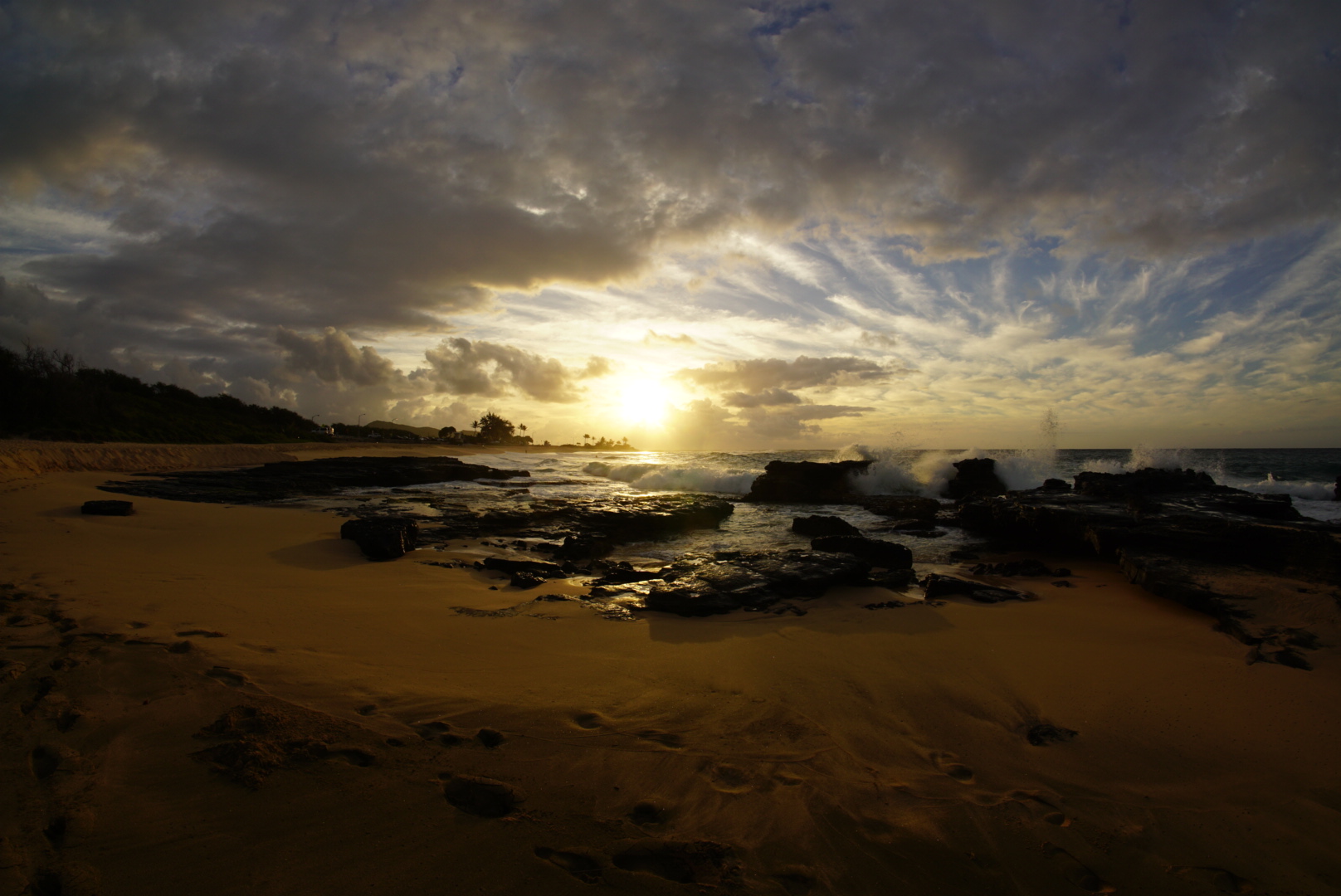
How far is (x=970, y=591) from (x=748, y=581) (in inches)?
131

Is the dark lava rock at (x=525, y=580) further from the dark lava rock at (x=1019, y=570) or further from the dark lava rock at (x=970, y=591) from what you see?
the dark lava rock at (x=1019, y=570)

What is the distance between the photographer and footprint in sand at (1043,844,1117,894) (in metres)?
2.45

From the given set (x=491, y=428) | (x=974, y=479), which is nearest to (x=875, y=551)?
(x=974, y=479)

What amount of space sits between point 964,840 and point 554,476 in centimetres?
3324

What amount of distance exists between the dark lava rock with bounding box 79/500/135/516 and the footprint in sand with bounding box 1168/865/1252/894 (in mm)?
15099

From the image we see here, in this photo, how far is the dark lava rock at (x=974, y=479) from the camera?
2381 centimetres

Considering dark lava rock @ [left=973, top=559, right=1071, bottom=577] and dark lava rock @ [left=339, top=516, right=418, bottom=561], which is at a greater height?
dark lava rock @ [left=339, top=516, right=418, bottom=561]

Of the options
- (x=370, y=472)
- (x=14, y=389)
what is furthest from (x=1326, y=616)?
(x=14, y=389)

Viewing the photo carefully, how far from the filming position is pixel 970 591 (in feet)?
25.8

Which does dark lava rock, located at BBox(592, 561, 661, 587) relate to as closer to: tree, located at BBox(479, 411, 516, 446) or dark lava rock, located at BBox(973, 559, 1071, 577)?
dark lava rock, located at BBox(973, 559, 1071, 577)

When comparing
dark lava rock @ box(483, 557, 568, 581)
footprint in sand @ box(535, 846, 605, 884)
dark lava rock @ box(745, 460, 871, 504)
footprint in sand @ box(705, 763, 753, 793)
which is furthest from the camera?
dark lava rock @ box(745, 460, 871, 504)

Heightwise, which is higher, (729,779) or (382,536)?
(382,536)

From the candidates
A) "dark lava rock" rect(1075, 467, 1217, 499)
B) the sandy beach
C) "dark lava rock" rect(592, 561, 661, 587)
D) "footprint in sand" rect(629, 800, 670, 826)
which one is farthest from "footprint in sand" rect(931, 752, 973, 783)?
"dark lava rock" rect(1075, 467, 1217, 499)

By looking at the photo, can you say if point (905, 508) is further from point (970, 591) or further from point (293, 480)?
point (293, 480)
